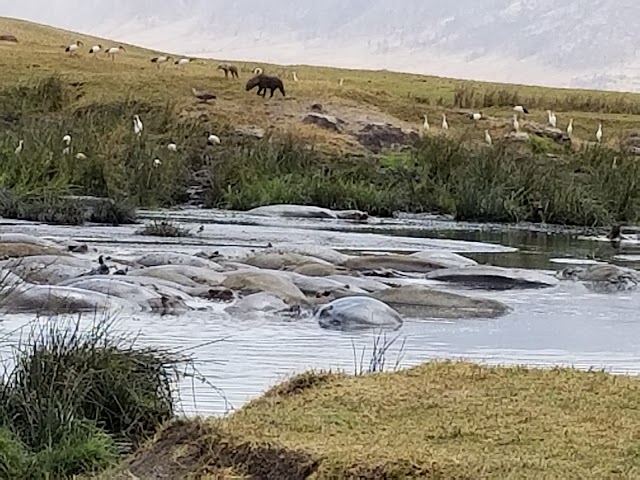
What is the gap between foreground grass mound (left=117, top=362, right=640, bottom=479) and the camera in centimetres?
464

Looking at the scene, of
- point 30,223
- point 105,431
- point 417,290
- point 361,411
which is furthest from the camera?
point 30,223

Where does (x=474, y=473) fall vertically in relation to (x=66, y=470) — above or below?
above

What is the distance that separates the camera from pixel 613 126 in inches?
1582

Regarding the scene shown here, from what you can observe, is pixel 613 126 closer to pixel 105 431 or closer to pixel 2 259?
pixel 2 259

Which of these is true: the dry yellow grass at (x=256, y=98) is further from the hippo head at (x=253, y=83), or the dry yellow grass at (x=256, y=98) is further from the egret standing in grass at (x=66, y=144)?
the egret standing in grass at (x=66, y=144)

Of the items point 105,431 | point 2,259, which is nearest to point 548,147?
point 2,259

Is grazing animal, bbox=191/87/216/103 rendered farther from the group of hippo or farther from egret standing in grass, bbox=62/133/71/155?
the group of hippo

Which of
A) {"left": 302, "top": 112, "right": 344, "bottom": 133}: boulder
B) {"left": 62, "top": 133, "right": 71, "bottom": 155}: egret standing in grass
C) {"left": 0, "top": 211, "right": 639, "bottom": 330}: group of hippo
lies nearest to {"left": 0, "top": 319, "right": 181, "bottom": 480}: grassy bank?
{"left": 0, "top": 211, "right": 639, "bottom": 330}: group of hippo

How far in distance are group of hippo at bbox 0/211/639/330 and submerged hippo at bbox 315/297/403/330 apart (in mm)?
11

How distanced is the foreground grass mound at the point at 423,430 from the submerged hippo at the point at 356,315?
386cm

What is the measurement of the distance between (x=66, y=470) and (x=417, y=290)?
647 centimetres

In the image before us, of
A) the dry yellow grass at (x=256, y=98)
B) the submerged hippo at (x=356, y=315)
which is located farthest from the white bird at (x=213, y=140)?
the submerged hippo at (x=356, y=315)

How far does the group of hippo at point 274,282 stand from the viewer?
33.7 ft

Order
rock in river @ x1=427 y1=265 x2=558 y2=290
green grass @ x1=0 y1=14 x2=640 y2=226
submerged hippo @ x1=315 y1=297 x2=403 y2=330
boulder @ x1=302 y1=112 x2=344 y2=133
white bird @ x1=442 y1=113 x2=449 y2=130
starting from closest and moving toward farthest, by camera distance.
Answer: submerged hippo @ x1=315 y1=297 x2=403 y2=330 < rock in river @ x1=427 y1=265 x2=558 y2=290 < green grass @ x1=0 y1=14 x2=640 y2=226 < boulder @ x1=302 y1=112 x2=344 y2=133 < white bird @ x1=442 y1=113 x2=449 y2=130
